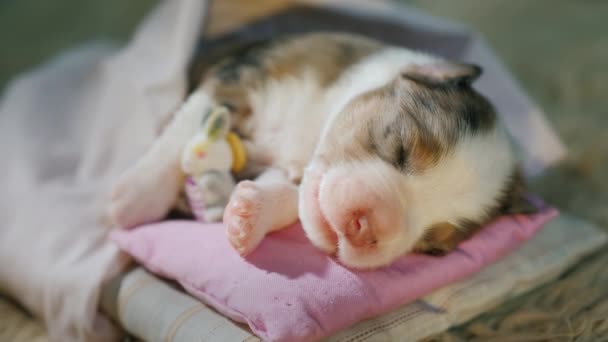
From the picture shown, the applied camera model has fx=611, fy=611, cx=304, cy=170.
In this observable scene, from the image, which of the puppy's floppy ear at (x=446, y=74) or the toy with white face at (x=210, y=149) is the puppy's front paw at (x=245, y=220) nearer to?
the toy with white face at (x=210, y=149)

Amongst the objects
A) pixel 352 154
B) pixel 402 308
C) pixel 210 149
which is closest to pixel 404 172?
pixel 352 154

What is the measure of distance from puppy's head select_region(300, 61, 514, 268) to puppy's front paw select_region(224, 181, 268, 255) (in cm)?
11

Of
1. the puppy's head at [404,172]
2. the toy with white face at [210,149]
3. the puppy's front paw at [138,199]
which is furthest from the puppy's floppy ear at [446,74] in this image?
the puppy's front paw at [138,199]

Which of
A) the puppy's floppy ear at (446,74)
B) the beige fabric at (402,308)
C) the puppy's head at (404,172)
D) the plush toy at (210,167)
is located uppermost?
the puppy's floppy ear at (446,74)

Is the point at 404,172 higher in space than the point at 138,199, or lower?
higher

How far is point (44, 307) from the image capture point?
1.70 metres

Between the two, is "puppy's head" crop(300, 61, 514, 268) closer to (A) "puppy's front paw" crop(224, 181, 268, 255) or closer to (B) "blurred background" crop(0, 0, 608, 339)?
(A) "puppy's front paw" crop(224, 181, 268, 255)

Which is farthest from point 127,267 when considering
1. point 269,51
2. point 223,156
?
point 269,51

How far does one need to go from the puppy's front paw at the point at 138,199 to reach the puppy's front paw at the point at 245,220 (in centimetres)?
37

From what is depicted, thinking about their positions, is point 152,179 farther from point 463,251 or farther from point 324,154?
point 463,251

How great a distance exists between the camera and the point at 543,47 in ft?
9.83

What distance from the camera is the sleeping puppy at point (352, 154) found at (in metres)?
1.40

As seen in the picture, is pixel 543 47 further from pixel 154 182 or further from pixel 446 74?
pixel 154 182

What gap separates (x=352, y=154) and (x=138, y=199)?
65 centimetres
